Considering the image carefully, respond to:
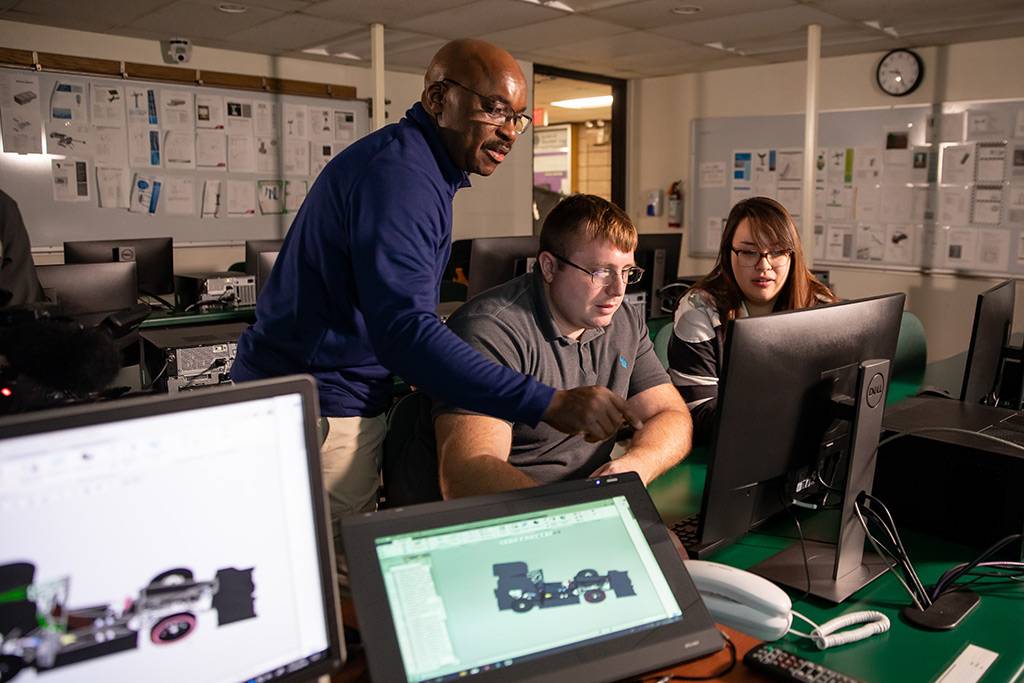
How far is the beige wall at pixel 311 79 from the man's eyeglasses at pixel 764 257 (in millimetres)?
4093

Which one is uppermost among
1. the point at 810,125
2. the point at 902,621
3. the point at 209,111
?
the point at 209,111

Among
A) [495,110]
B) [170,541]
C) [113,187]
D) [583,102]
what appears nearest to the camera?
[170,541]

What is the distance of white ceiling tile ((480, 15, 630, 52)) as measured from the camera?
15.1 ft

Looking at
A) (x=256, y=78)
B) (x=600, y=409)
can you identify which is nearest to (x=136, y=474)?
(x=600, y=409)

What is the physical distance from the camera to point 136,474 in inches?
28.6

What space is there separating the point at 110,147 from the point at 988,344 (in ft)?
16.0

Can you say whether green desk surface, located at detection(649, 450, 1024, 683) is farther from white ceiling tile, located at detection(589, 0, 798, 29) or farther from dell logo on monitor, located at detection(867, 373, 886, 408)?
white ceiling tile, located at detection(589, 0, 798, 29)

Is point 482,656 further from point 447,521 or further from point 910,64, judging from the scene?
point 910,64

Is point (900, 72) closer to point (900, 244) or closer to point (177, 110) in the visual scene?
point (900, 244)

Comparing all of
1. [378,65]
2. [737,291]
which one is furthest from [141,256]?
[737,291]

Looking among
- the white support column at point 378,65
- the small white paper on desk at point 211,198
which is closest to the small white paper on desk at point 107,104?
the small white paper on desk at point 211,198

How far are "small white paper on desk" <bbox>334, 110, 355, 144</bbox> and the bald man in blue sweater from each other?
4539 mm

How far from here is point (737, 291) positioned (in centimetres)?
230

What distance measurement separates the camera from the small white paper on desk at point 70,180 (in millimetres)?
4934
